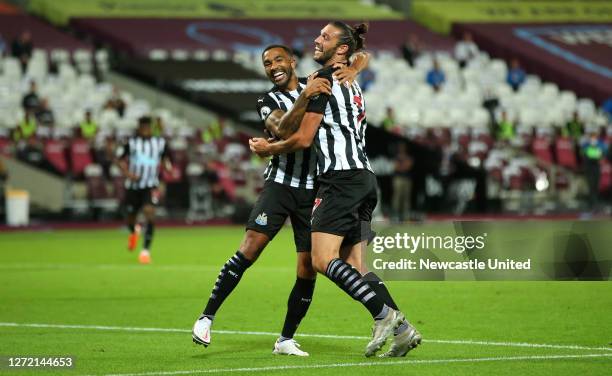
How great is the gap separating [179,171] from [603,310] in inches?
761

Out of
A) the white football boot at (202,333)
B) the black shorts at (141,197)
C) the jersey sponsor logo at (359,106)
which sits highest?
the jersey sponsor logo at (359,106)

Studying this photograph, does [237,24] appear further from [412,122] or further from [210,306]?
[210,306]

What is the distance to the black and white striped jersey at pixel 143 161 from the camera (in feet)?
63.4

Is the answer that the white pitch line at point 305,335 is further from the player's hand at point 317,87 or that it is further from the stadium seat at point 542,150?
the stadium seat at point 542,150

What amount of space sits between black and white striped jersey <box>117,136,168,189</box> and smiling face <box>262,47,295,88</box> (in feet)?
33.1

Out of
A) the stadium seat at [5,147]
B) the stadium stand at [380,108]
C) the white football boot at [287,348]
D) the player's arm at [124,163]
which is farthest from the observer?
the stadium stand at [380,108]

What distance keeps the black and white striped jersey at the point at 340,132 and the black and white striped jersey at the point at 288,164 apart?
628mm

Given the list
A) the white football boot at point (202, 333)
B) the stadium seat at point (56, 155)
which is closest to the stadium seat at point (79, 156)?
the stadium seat at point (56, 155)

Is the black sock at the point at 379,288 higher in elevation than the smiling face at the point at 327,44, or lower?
lower

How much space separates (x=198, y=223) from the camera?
29391 millimetres

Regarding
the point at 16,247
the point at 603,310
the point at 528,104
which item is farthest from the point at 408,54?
the point at 603,310

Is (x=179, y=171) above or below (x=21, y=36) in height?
below

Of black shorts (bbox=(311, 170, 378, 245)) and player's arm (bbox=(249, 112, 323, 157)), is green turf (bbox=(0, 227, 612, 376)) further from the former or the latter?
player's arm (bbox=(249, 112, 323, 157))

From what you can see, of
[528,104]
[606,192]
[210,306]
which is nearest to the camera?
[210,306]
